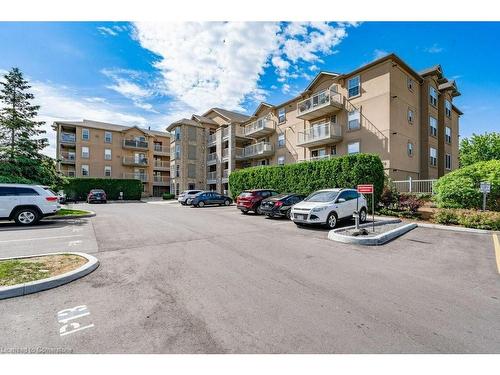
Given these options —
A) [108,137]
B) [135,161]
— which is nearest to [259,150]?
[135,161]

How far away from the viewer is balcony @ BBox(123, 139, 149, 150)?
43.7 metres

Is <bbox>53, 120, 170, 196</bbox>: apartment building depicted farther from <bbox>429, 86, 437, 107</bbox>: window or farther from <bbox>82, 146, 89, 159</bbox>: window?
<bbox>429, 86, 437, 107</bbox>: window

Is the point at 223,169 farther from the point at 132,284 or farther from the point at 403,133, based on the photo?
the point at 132,284

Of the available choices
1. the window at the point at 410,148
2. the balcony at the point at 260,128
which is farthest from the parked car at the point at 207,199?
the window at the point at 410,148

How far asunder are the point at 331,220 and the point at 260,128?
78.4 feet

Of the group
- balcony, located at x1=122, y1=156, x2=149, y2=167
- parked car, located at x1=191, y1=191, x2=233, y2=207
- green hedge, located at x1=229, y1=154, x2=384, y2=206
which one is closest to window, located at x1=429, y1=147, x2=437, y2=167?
green hedge, located at x1=229, y1=154, x2=384, y2=206

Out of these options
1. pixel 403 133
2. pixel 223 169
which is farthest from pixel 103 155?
pixel 403 133

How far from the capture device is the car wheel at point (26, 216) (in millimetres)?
11094

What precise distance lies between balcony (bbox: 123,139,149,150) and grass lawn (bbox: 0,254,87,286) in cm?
4269

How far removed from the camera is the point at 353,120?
22.2 metres

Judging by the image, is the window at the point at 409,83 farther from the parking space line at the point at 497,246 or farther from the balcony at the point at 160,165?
the balcony at the point at 160,165

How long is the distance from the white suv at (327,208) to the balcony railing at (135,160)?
40433mm

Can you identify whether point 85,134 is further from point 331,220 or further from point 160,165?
point 331,220

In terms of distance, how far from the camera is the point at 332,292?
4.20 metres
